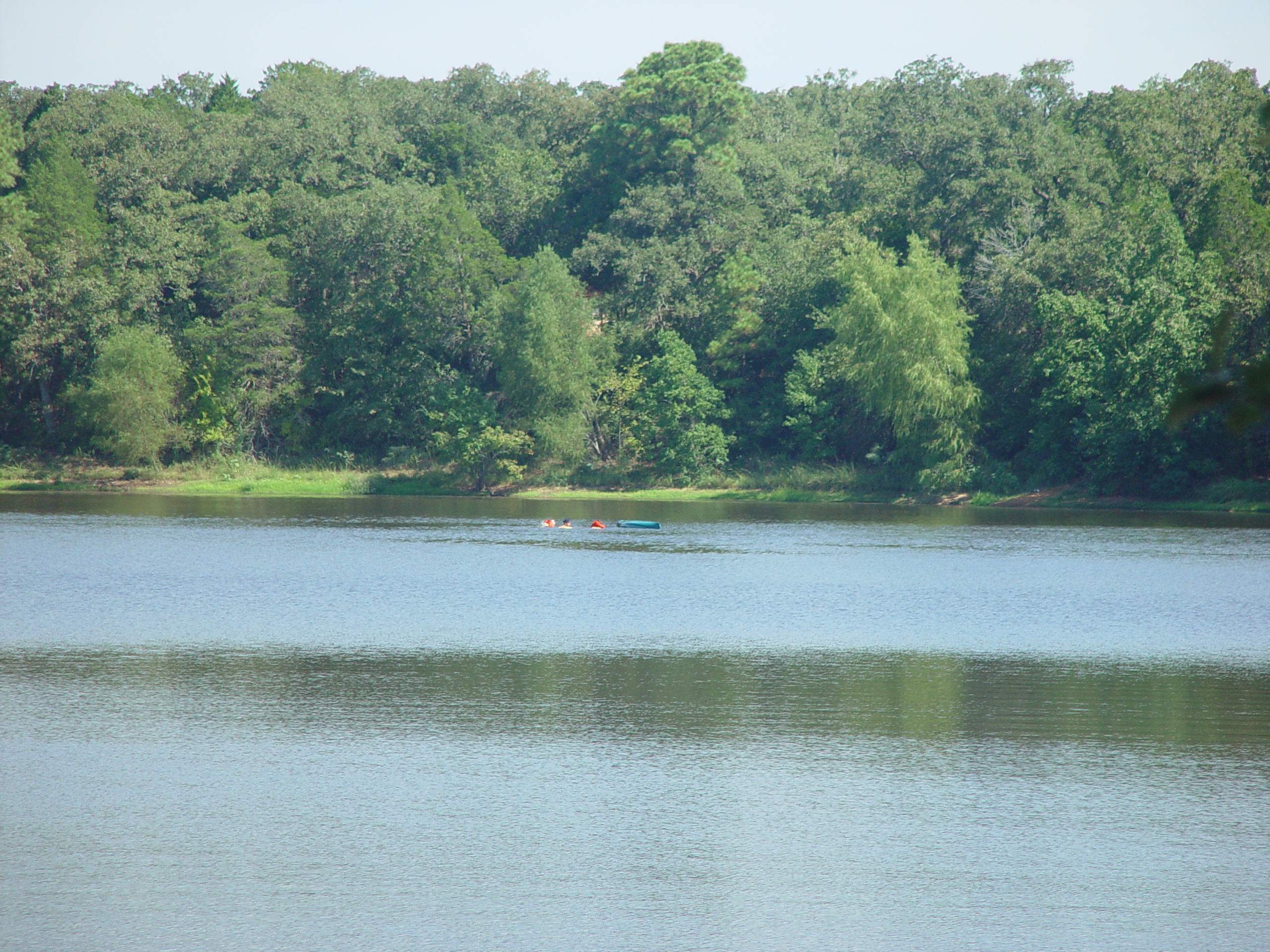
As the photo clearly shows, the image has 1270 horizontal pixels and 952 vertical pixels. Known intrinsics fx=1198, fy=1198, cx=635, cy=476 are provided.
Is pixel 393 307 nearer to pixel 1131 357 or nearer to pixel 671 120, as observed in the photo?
pixel 671 120

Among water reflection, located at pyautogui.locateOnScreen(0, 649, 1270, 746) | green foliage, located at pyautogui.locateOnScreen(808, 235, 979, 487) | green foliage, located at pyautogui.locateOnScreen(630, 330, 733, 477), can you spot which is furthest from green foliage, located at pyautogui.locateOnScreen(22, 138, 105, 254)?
water reflection, located at pyautogui.locateOnScreen(0, 649, 1270, 746)

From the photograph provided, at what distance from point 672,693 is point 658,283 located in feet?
172

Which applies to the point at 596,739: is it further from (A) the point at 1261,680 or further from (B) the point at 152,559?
(B) the point at 152,559

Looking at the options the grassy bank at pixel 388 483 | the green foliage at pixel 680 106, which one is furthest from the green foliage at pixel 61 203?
the green foliage at pixel 680 106

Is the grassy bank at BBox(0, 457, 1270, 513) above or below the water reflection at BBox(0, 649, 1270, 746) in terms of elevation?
above

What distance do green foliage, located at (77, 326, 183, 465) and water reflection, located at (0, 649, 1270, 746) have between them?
46228mm

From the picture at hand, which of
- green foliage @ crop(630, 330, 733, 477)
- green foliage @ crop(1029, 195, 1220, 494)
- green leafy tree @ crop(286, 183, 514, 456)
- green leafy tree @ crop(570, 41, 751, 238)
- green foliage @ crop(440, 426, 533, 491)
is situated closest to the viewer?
green foliage @ crop(1029, 195, 1220, 494)

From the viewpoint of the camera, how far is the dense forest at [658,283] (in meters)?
56.6

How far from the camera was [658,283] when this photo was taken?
67.8 meters

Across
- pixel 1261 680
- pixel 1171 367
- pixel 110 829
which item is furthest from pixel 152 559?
pixel 1171 367

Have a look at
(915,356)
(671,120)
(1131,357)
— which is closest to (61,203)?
(671,120)

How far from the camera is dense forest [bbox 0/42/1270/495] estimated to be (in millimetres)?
56594

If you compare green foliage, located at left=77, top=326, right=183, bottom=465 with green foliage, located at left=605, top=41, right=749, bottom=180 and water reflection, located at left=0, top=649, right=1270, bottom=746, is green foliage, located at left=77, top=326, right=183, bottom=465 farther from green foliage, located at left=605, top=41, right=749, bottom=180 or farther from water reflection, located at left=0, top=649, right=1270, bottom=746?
water reflection, located at left=0, top=649, right=1270, bottom=746

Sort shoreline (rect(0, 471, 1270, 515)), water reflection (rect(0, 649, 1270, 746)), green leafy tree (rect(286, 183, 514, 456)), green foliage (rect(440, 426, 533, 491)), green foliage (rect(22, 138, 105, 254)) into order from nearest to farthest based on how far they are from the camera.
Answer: water reflection (rect(0, 649, 1270, 746)) < shoreline (rect(0, 471, 1270, 515)) < green foliage (rect(440, 426, 533, 491)) < green leafy tree (rect(286, 183, 514, 456)) < green foliage (rect(22, 138, 105, 254))
